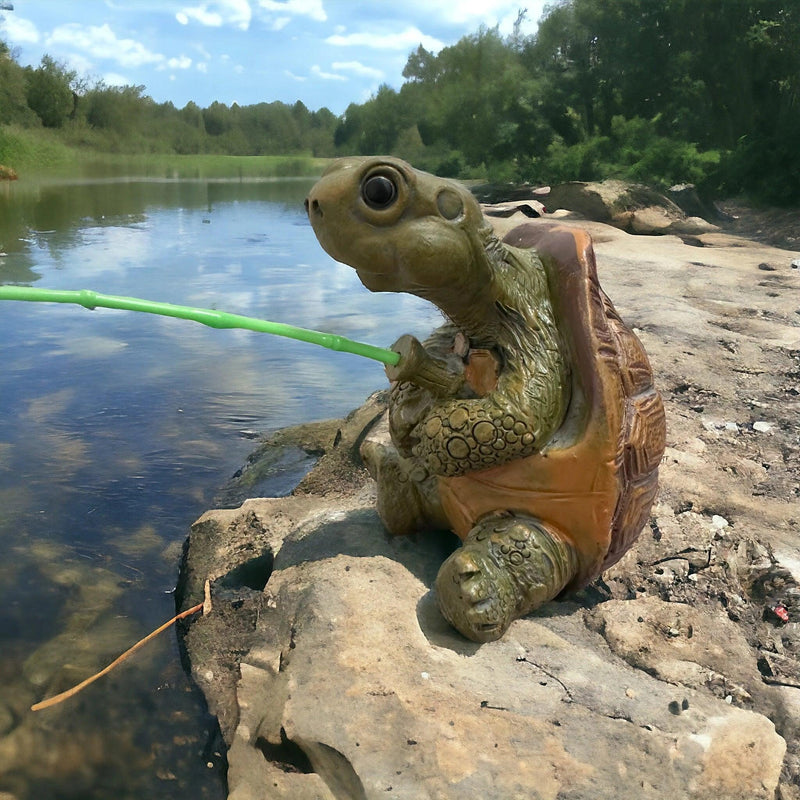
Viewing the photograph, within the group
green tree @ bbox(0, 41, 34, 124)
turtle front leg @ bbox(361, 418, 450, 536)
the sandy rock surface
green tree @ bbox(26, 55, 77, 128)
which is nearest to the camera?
the sandy rock surface

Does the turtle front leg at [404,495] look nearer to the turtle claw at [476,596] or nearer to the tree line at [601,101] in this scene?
the turtle claw at [476,596]

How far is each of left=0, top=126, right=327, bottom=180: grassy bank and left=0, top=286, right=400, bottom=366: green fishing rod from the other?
605 inches

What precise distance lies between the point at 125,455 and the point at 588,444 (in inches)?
113

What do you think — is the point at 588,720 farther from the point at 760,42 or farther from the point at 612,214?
the point at 760,42

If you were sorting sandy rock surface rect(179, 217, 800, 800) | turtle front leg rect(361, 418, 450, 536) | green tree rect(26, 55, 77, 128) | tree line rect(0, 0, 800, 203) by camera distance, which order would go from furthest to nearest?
green tree rect(26, 55, 77, 128) → tree line rect(0, 0, 800, 203) → turtle front leg rect(361, 418, 450, 536) → sandy rock surface rect(179, 217, 800, 800)

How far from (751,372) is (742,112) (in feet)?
44.1

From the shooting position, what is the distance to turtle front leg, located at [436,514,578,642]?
1.75 meters

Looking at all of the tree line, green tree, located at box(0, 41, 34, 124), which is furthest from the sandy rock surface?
green tree, located at box(0, 41, 34, 124)

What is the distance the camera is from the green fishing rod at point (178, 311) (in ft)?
5.05

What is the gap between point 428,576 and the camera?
212cm

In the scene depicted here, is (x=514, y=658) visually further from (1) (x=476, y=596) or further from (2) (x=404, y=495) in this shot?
(2) (x=404, y=495)

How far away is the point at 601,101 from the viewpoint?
21.7m

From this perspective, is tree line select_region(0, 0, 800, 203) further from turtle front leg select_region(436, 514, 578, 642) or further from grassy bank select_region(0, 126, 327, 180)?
turtle front leg select_region(436, 514, 578, 642)

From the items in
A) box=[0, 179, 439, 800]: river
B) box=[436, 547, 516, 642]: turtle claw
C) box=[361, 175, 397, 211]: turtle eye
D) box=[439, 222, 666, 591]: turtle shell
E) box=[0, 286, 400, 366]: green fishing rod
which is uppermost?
box=[361, 175, 397, 211]: turtle eye
